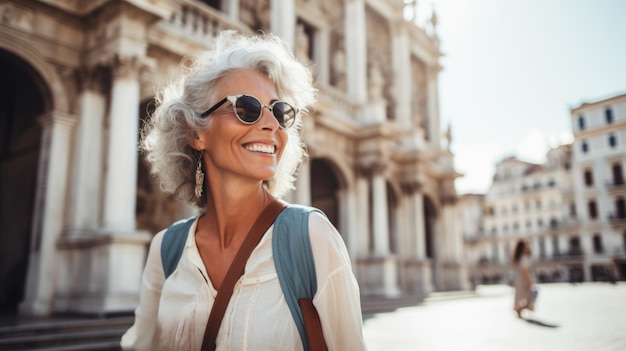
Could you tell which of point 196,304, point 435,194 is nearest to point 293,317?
point 196,304

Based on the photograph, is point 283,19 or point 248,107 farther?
point 283,19

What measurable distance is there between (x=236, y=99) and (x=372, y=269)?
48.1ft

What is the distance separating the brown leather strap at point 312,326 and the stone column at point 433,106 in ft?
76.7

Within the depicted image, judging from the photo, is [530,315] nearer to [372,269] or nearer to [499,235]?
[372,269]

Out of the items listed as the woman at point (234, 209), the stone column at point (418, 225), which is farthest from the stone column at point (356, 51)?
the woman at point (234, 209)

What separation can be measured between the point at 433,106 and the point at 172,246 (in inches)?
936

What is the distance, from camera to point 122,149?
8688 millimetres

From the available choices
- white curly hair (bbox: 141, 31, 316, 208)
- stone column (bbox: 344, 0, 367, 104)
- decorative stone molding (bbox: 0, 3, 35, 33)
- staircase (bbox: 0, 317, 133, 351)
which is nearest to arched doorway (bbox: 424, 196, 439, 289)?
stone column (bbox: 344, 0, 367, 104)

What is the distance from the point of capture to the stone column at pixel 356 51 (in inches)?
699

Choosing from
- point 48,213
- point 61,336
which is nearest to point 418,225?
point 48,213

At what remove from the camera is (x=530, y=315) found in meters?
10.2

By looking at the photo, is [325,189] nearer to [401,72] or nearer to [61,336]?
[401,72]

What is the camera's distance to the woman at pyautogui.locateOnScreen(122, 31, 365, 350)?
1492 mm

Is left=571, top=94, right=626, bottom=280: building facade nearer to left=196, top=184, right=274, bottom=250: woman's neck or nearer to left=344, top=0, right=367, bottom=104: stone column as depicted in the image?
left=344, top=0, right=367, bottom=104: stone column
